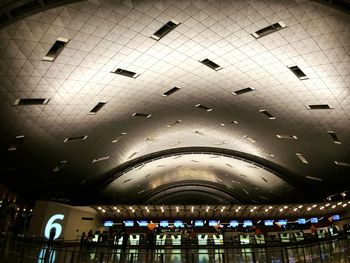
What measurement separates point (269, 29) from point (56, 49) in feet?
38.6

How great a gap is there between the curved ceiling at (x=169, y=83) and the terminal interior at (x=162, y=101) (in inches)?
4.0

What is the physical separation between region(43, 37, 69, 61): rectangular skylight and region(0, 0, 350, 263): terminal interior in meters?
0.07

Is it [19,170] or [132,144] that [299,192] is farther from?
[19,170]

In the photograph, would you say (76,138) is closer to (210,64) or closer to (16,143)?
(16,143)

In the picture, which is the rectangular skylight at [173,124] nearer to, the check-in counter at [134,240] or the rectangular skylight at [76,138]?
the rectangular skylight at [76,138]

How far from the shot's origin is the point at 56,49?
15555mm

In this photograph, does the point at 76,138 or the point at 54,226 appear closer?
the point at 76,138

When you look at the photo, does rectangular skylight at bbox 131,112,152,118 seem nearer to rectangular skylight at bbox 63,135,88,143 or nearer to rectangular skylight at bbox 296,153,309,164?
rectangular skylight at bbox 63,135,88,143

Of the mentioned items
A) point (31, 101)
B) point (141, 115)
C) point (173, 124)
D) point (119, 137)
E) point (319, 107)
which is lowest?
point (31, 101)

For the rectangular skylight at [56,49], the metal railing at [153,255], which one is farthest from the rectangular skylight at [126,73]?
the metal railing at [153,255]

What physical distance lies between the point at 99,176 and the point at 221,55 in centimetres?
2993

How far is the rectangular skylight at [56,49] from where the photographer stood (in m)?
15.0

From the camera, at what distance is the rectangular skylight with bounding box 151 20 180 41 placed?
1512 cm

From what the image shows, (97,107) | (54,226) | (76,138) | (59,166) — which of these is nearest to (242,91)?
(97,107)
